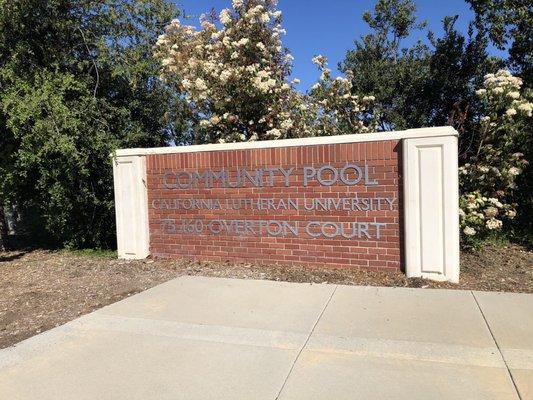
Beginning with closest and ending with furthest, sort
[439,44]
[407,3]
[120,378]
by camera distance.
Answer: [120,378]
[439,44]
[407,3]

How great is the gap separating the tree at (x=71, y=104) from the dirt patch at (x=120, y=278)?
1.48m

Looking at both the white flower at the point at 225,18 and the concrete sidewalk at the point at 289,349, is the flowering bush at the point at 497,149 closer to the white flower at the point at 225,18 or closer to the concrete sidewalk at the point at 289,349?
the concrete sidewalk at the point at 289,349

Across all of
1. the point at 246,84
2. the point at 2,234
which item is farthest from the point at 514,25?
the point at 2,234

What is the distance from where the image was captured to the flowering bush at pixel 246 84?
967cm

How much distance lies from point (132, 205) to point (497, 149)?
6275mm

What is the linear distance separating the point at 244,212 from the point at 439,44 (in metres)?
8.29

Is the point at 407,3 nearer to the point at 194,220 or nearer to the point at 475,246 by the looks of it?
the point at 475,246

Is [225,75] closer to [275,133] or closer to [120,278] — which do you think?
[275,133]

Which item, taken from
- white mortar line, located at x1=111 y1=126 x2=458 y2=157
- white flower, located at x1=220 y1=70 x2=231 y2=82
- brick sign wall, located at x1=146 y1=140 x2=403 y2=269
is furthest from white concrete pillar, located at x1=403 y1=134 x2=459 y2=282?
white flower, located at x1=220 y1=70 x2=231 y2=82

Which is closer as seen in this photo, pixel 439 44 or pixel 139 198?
pixel 139 198

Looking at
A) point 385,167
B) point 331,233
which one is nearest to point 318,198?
point 331,233

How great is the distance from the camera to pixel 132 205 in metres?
8.23

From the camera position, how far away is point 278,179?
718cm

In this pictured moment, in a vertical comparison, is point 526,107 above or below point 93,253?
above
